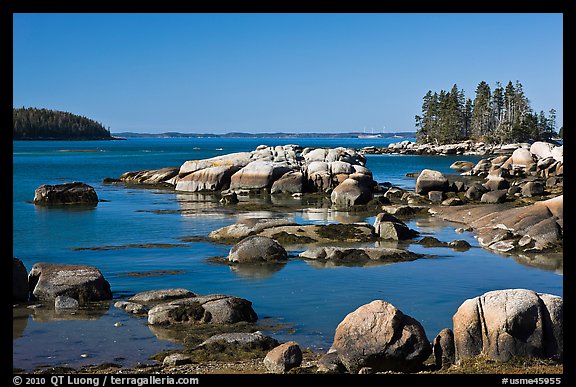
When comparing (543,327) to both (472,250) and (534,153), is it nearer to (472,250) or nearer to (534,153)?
(472,250)

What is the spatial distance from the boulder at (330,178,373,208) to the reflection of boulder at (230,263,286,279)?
21.5 metres

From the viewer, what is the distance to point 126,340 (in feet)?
54.4

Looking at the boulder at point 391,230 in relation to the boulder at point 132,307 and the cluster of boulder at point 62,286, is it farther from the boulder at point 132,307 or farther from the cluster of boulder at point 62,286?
the boulder at point 132,307

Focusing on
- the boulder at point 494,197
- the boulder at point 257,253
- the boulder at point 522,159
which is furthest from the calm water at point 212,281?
the boulder at point 522,159

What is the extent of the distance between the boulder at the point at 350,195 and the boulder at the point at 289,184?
7.66 m

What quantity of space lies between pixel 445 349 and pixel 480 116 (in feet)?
449

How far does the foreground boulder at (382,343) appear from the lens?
13.7 meters

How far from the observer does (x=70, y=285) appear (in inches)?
816

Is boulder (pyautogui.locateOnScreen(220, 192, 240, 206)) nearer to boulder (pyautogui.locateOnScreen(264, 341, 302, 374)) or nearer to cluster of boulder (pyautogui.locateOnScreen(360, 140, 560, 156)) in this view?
boulder (pyautogui.locateOnScreen(264, 341, 302, 374))

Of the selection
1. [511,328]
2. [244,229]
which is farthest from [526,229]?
[511,328]

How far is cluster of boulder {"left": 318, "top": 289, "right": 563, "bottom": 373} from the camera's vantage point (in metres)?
13.7
